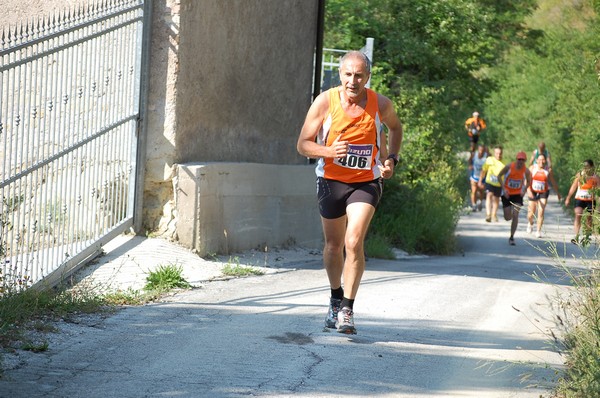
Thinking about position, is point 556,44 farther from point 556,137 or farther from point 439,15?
point 439,15

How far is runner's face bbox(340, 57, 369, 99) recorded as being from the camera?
749 cm

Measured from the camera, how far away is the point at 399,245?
1650cm

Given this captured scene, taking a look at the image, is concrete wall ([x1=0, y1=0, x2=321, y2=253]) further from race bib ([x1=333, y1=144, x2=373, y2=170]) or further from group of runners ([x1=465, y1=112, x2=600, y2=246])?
group of runners ([x1=465, y1=112, x2=600, y2=246])

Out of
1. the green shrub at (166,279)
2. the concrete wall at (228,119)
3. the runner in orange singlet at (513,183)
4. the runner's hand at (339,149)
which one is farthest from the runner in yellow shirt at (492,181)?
the runner's hand at (339,149)

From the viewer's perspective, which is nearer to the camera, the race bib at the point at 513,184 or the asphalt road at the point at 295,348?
the asphalt road at the point at 295,348

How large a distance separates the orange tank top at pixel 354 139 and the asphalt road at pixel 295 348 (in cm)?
118

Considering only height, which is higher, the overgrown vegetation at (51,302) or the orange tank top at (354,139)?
the orange tank top at (354,139)

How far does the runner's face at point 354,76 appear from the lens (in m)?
7.49

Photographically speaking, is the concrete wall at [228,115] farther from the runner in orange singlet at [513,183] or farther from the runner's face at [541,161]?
the runner's face at [541,161]

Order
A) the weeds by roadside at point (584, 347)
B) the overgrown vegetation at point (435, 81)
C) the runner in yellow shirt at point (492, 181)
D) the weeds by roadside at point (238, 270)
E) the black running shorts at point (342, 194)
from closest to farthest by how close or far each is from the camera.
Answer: the weeds by roadside at point (584, 347) → the black running shorts at point (342, 194) → the weeds by roadside at point (238, 270) → the overgrown vegetation at point (435, 81) → the runner in yellow shirt at point (492, 181)

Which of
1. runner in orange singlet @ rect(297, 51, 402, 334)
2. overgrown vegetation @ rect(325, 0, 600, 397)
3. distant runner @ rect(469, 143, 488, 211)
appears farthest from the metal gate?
distant runner @ rect(469, 143, 488, 211)

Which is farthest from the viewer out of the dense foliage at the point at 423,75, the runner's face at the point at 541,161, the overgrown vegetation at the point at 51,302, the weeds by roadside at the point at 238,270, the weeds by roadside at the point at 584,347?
the runner's face at the point at 541,161

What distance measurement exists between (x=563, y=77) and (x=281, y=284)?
660 inches

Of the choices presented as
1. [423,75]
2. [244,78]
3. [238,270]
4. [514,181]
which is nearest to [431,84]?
[423,75]
